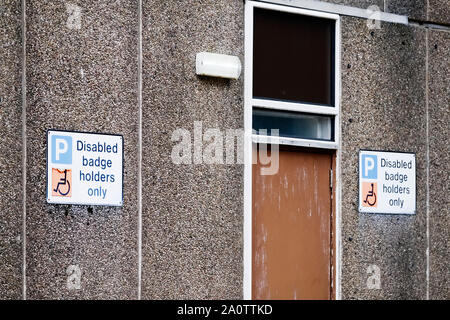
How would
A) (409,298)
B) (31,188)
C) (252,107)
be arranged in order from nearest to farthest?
1. (31,188)
2. (252,107)
3. (409,298)

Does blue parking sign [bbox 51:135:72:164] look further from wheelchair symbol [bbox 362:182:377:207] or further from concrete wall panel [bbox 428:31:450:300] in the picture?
concrete wall panel [bbox 428:31:450:300]

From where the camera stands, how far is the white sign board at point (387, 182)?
880 cm

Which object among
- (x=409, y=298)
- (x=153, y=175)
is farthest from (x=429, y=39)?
(x=153, y=175)

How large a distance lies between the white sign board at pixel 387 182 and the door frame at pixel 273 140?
0.30m

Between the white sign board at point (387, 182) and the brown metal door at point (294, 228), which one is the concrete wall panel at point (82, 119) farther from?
the white sign board at point (387, 182)

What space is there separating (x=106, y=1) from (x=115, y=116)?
973 millimetres

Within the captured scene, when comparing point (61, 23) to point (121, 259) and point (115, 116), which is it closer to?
point (115, 116)

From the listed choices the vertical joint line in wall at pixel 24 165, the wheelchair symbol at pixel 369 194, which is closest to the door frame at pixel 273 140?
the wheelchair symbol at pixel 369 194

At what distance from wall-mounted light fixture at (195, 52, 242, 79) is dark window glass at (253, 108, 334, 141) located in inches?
18.7

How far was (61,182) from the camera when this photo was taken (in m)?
7.20

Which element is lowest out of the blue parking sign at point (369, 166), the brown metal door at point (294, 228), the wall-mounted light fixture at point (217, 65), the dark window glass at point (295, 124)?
the brown metal door at point (294, 228)

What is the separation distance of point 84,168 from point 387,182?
3243 millimetres

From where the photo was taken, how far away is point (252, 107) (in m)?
8.21

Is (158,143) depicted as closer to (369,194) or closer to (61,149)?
(61,149)
